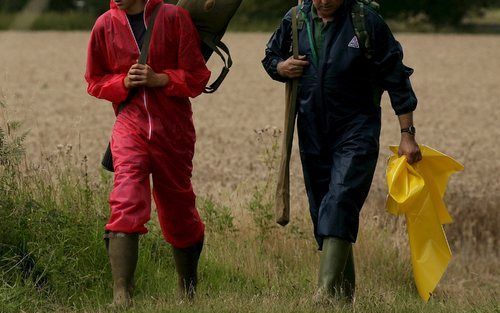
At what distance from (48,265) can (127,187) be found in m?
0.75

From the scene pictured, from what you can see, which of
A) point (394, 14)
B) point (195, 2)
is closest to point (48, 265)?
point (195, 2)

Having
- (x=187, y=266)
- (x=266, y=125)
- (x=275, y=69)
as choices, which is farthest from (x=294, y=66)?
(x=266, y=125)

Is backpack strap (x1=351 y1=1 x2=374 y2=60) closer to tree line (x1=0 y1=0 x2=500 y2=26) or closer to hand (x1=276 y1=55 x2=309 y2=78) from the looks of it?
hand (x1=276 y1=55 x2=309 y2=78)

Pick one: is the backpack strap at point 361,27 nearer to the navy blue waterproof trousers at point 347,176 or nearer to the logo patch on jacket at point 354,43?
the logo patch on jacket at point 354,43

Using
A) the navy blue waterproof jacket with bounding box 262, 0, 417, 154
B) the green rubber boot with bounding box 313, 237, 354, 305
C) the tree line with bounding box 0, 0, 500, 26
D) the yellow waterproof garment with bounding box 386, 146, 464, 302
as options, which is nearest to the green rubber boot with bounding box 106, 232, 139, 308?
the green rubber boot with bounding box 313, 237, 354, 305

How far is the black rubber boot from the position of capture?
539 centimetres

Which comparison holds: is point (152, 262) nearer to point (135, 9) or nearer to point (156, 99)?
point (156, 99)

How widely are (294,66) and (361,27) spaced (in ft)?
1.16

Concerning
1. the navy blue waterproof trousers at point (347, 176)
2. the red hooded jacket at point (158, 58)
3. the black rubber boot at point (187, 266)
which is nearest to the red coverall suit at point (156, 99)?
the red hooded jacket at point (158, 58)

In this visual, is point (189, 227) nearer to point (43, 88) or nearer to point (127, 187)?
point (127, 187)

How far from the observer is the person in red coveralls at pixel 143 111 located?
4914 mm

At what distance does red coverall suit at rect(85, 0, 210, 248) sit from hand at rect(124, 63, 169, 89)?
36 mm

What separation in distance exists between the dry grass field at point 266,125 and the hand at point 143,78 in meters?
1.02

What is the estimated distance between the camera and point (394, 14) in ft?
163
